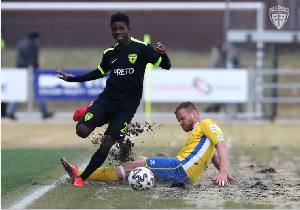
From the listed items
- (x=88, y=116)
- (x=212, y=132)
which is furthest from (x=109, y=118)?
(x=212, y=132)

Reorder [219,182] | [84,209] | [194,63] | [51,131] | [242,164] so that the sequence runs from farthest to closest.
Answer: [194,63] < [51,131] < [242,164] < [219,182] < [84,209]

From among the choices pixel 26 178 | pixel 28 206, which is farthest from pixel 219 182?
pixel 26 178

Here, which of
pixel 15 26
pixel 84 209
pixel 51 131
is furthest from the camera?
pixel 15 26

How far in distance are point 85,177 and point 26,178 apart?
1.39 metres

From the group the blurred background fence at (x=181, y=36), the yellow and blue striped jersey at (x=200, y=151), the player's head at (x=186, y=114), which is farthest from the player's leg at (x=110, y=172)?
the blurred background fence at (x=181, y=36)

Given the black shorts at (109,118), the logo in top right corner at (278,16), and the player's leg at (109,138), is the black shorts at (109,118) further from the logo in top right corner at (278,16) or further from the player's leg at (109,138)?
the logo in top right corner at (278,16)

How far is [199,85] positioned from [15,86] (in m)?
5.34

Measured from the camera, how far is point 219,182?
7.94 metres

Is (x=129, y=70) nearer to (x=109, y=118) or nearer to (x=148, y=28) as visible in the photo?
(x=109, y=118)

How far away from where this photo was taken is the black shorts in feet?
26.9

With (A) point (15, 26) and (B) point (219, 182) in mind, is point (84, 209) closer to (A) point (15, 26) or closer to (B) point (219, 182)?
(B) point (219, 182)

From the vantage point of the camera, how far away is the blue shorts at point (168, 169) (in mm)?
8289

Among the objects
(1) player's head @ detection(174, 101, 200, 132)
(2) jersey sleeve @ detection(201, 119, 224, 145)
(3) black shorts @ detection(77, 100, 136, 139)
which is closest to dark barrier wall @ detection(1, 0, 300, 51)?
(3) black shorts @ detection(77, 100, 136, 139)

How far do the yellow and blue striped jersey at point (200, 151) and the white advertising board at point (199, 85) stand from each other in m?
11.1
